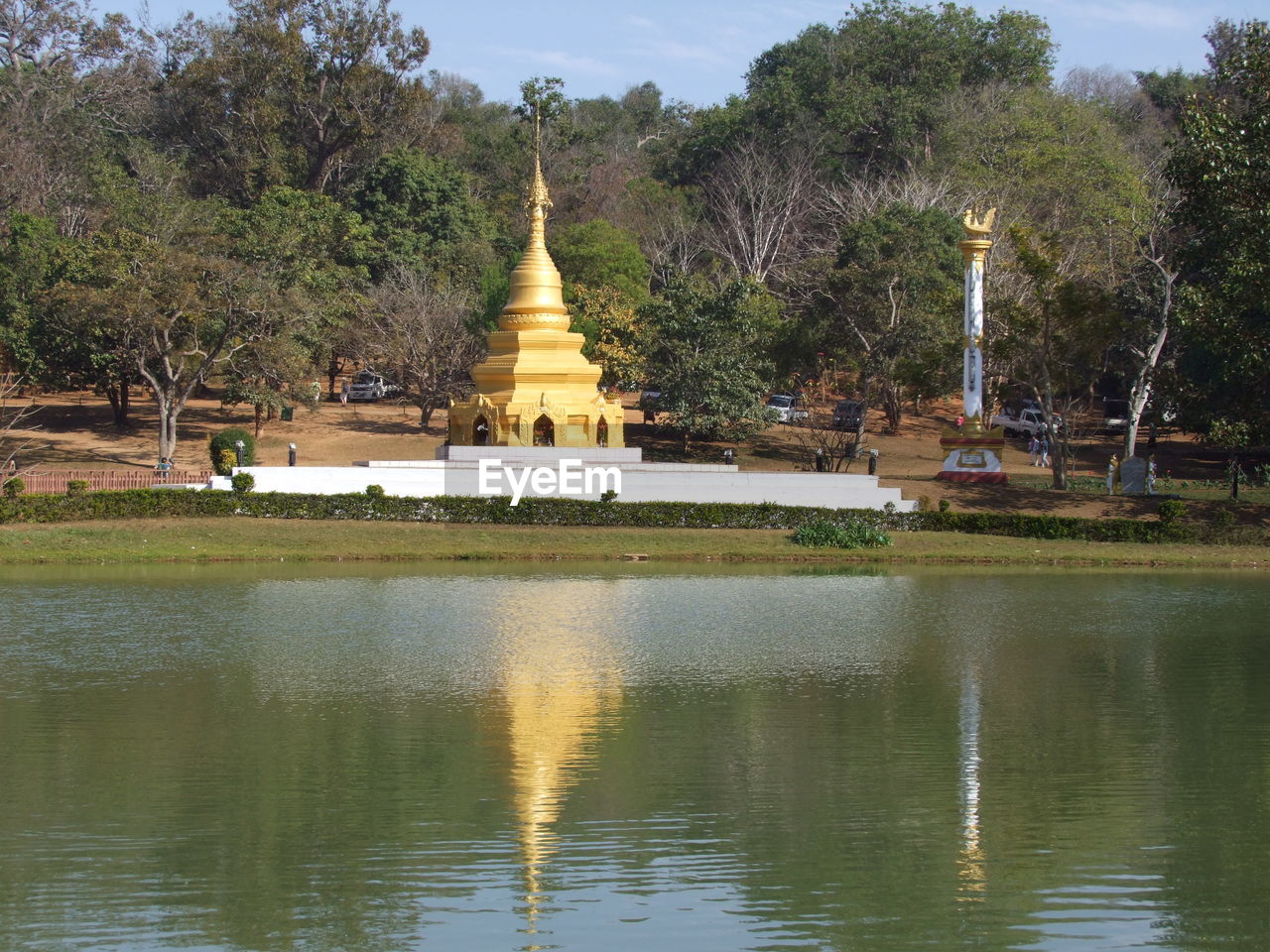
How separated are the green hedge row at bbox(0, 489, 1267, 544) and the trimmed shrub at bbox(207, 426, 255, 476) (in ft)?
8.69

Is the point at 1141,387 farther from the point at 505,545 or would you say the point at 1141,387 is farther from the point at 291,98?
the point at 291,98

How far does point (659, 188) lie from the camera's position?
3167 inches

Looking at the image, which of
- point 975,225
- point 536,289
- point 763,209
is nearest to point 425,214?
point 763,209

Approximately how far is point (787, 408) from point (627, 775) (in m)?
50.9

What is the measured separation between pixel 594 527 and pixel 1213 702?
1927 cm

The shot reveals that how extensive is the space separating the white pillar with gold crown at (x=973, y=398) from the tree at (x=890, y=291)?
8.55 meters

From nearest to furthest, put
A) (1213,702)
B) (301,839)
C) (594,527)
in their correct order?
1. (301,839)
2. (1213,702)
3. (594,527)

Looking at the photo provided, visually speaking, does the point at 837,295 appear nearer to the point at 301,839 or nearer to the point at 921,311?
the point at 921,311

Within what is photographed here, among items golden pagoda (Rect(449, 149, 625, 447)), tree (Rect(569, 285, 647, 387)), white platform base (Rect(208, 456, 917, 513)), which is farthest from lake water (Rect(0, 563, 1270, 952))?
tree (Rect(569, 285, 647, 387))

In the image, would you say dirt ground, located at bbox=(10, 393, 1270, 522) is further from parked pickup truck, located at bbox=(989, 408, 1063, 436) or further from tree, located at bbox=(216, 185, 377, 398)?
tree, located at bbox=(216, 185, 377, 398)

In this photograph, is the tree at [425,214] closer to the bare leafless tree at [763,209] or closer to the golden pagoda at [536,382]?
the bare leafless tree at [763,209]

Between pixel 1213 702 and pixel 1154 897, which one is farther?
pixel 1213 702

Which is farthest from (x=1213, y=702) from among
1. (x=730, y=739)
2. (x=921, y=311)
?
(x=921, y=311)

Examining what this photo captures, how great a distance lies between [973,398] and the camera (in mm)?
45469
